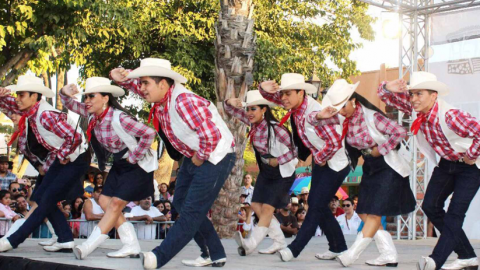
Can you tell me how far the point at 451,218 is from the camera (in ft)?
19.8

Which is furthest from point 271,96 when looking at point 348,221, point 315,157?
point 348,221

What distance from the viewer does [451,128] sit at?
5910mm

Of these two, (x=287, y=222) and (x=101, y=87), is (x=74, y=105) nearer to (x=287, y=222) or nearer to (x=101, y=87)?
(x=101, y=87)

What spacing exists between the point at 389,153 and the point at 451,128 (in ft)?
2.25

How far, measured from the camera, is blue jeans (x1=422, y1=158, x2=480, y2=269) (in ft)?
19.6

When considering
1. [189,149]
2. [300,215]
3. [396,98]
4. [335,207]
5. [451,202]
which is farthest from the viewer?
[335,207]

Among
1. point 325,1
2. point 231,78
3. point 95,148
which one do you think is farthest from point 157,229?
point 325,1

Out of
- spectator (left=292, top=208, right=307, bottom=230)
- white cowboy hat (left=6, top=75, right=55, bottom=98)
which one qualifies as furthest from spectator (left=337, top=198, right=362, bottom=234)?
white cowboy hat (left=6, top=75, right=55, bottom=98)

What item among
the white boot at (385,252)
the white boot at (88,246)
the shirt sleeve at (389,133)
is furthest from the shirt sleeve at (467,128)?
the white boot at (88,246)

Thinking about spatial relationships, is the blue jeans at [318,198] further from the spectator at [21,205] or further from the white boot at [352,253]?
the spectator at [21,205]

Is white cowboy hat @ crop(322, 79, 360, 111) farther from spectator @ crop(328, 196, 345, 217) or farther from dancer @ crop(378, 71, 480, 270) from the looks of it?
spectator @ crop(328, 196, 345, 217)

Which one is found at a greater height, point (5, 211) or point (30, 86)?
point (30, 86)

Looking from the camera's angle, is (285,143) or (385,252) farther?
(285,143)

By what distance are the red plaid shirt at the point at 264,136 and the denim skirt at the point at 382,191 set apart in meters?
1.00
